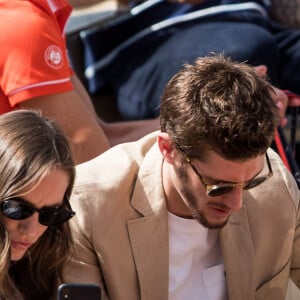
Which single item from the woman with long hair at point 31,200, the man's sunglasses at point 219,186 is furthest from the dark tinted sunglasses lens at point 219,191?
the woman with long hair at point 31,200

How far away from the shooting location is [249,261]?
259cm

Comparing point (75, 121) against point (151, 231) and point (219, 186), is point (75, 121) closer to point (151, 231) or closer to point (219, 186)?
point (151, 231)

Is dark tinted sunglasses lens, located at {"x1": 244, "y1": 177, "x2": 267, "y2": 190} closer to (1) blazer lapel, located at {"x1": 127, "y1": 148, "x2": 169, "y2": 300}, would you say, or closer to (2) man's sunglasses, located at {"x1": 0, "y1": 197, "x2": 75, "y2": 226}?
(1) blazer lapel, located at {"x1": 127, "y1": 148, "x2": 169, "y2": 300}

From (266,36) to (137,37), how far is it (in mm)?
608

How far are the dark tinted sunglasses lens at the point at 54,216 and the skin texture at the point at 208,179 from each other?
349mm

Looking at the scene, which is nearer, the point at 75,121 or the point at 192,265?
the point at 192,265

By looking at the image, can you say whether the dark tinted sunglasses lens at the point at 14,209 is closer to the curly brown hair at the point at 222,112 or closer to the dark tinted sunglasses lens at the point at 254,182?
the curly brown hair at the point at 222,112

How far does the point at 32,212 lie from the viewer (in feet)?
7.06

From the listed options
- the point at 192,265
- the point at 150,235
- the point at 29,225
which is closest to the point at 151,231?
Answer: the point at 150,235

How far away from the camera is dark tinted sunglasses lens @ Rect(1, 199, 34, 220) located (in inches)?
83.2

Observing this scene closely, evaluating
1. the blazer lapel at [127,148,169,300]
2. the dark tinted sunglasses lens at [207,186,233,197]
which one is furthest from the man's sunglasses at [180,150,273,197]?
the blazer lapel at [127,148,169,300]

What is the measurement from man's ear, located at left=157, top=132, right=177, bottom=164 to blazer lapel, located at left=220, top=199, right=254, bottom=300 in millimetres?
298

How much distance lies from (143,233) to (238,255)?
31cm

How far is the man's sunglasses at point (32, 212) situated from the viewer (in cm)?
212
